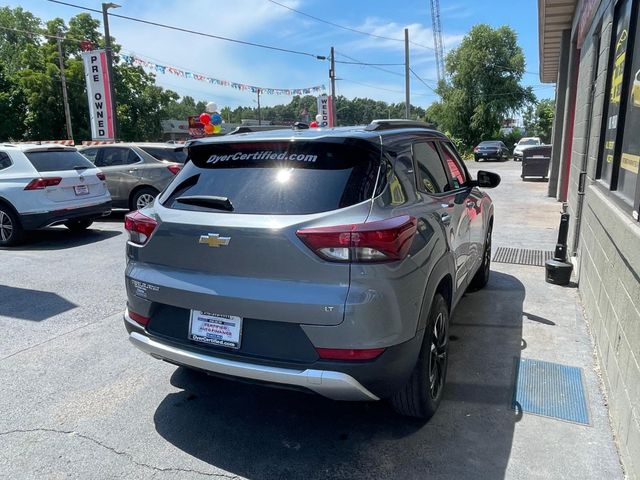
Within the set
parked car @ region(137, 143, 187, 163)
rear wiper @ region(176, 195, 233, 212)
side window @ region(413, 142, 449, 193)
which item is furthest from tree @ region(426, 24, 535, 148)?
rear wiper @ region(176, 195, 233, 212)

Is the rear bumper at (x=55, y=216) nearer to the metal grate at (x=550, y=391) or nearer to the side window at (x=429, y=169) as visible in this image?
the side window at (x=429, y=169)

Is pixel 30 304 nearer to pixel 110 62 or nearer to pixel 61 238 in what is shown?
pixel 61 238

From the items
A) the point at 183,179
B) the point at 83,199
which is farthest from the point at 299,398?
the point at 83,199

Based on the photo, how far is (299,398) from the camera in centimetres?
326

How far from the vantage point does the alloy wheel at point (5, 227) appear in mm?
7820

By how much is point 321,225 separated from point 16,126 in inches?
1544

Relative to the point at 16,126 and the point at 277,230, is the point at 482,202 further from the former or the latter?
the point at 16,126

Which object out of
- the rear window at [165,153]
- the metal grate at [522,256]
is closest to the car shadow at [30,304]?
the rear window at [165,153]

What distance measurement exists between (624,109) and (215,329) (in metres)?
3.33

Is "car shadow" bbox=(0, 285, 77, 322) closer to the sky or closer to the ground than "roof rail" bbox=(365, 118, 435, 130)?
closer to the ground

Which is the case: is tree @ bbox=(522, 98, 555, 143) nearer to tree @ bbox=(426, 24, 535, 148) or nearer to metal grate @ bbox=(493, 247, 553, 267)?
tree @ bbox=(426, 24, 535, 148)

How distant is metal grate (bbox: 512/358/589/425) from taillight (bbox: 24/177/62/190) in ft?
24.1

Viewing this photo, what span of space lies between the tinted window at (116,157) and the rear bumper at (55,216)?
2.02 m

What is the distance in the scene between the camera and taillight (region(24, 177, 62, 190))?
7.66 m
